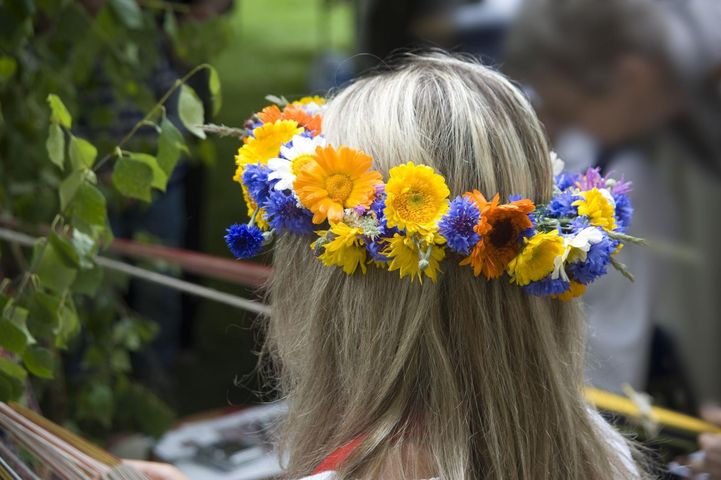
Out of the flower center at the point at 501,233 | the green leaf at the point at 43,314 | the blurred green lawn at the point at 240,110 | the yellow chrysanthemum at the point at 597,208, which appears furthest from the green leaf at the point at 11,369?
the yellow chrysanthemum at the point at 597,208

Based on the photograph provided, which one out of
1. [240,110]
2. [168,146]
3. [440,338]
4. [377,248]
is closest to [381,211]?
[377,248]

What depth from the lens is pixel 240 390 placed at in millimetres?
3875

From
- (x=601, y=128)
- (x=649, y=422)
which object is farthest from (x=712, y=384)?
(x=649, y=422)

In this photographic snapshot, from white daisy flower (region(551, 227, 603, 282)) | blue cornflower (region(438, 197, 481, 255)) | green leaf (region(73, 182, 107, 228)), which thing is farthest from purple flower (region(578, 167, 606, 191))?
green leaf (region(73, 182, 107, 228))

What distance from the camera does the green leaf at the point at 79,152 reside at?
125 centimetres

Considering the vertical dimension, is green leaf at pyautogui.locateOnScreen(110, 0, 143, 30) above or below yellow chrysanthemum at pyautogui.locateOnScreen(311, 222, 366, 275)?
above

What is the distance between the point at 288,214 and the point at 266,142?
123mm

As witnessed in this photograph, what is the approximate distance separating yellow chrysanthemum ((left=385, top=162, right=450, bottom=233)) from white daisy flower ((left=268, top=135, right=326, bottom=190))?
127 millimetres

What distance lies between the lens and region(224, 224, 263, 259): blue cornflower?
1166 mm

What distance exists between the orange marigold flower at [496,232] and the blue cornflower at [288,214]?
0.64 ft

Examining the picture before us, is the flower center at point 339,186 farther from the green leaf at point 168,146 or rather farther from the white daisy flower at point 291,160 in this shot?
the green leaf at point 168,146

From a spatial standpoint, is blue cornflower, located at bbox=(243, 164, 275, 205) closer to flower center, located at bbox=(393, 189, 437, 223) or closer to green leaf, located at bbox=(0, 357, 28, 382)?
flower center, located at bbox=(393, 189, 437, 223)

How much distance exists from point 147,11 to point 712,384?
200cm

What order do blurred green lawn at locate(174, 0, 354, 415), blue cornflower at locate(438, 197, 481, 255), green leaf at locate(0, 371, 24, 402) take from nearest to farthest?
Answer: 1. blue cornflower at locate(438, 197, 481, 255)
2. green leaf at locate(0, 371, 24, 402)
3. blurred green lawn at locate(174, 0, 354, 415)
